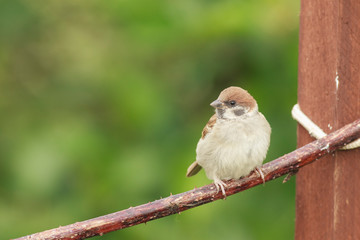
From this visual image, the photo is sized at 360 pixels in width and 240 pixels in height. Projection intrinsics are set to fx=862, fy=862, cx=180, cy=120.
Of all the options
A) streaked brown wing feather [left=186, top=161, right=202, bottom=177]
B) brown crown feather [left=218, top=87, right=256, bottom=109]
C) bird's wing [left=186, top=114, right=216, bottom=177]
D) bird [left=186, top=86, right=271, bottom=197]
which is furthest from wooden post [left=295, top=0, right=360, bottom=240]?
streaked brown wing feather [left=186, top=161, right=202, bottom=177]

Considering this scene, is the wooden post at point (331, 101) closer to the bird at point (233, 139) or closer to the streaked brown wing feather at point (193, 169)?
the bird at point (233, 139)

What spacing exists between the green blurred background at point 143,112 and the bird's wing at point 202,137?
1.0 inches

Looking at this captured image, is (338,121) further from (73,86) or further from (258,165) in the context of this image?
(73,86)

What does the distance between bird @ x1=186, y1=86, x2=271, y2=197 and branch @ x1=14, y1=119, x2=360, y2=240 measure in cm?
21

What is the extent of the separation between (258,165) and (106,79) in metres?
1.09

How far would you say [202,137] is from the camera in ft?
11.8

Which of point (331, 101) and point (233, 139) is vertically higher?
point (331, 101)

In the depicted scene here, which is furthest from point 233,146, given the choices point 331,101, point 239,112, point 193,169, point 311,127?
point 331,101

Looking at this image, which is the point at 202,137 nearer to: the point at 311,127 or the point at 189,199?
the point at 311,127

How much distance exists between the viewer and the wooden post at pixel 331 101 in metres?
2.80

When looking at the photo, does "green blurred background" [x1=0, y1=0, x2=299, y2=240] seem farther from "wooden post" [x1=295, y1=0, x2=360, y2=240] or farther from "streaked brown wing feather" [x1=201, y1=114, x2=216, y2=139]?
"wooden post" [x1=295, y1=0, x2=360, y2=240]

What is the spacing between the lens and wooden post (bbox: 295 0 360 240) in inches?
110

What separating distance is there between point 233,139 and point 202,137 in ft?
0.67

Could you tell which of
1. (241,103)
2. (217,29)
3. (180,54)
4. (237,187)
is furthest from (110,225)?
(180,54)
